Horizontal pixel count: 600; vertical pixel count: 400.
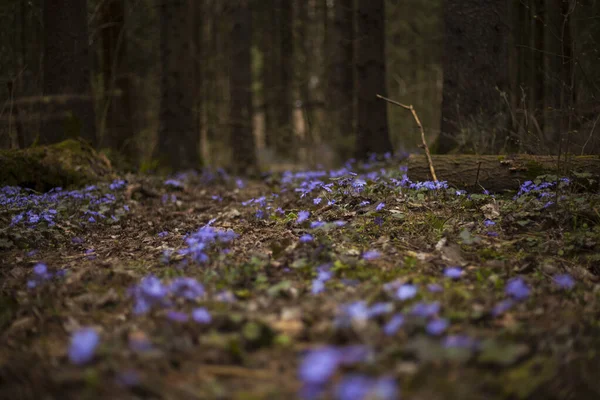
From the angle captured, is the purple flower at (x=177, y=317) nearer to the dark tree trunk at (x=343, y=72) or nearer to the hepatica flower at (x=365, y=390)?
the hepatica flower at (x=365, y=390)

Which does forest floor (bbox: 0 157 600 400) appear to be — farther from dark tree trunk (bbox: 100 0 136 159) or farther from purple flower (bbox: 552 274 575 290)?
dark tree trunk (bbox: 100 0 136 159)

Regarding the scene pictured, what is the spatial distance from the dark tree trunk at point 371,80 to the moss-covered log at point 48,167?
18.8ft

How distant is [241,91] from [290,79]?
5.66 m

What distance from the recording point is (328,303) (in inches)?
97.8

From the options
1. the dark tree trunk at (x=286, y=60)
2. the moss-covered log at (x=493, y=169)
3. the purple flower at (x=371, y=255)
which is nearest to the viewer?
the purple flower at (x=371, y=255)

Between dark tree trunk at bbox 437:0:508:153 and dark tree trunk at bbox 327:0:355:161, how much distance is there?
5592 mm

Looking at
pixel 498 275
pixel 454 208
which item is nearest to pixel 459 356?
pixel 498 275

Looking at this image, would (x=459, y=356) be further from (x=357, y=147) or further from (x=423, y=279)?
(x=357, y=147)

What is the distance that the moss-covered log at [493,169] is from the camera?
15.5ft

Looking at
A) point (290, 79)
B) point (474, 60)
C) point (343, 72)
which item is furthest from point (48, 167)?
point (290, 79)

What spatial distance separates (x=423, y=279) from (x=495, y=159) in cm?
277

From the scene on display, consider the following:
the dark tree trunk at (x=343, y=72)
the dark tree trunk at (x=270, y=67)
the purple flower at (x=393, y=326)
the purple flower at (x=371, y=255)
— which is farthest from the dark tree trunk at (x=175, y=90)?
the purple flower at (x=393, y=326)

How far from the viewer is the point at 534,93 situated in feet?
34.1

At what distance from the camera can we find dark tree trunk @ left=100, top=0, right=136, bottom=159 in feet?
37.9
